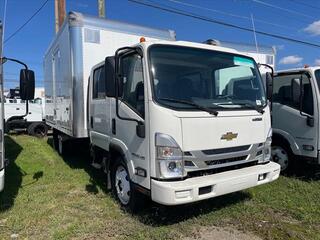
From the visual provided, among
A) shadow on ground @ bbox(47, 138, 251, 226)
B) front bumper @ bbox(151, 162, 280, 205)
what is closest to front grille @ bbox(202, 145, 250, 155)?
front bumper @ bbox(151, 162, 280, 205)

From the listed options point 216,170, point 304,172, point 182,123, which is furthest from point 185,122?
point 304,172

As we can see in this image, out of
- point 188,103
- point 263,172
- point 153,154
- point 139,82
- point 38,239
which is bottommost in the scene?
point 38,239

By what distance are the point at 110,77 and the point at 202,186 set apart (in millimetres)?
1844

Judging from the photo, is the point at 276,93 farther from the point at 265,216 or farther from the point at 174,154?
the point at 174,154

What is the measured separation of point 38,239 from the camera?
452 cm

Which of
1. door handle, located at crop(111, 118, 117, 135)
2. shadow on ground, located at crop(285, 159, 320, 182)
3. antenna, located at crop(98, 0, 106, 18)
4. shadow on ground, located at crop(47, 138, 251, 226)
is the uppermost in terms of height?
antenna, located at crop(98, 0, 106, 18)

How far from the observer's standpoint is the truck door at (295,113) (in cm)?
687

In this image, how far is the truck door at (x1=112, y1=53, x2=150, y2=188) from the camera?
454cm

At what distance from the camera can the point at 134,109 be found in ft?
15.6

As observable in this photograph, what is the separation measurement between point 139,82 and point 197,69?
0.86m

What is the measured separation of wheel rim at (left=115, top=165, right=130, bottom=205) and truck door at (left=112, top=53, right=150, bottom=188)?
526mm

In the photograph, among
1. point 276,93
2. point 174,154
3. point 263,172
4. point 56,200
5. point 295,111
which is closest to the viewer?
point 174,154

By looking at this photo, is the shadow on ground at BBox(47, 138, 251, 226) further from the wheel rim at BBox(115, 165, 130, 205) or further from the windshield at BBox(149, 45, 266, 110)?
the windshield at BBox(149, 45, 266, 110)

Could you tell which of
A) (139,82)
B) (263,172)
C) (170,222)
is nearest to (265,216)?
(263,172)
